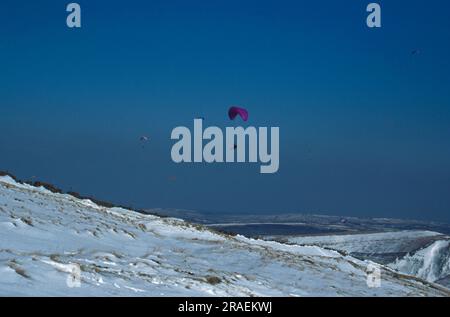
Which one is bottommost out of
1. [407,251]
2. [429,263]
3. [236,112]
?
[429,263]

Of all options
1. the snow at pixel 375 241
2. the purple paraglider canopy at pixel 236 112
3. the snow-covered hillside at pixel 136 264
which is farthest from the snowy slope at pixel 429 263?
the snow-covered hillside at pixel 136 264

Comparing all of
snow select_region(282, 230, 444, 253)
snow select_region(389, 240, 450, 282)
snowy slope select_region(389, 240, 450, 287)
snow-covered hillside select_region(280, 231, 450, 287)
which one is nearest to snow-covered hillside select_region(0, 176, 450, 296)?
snow-covered hillside select_region(280, 231, 450, 287)

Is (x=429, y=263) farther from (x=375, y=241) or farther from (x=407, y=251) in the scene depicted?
(x=375, y=241)

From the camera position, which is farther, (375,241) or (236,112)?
(375,241)

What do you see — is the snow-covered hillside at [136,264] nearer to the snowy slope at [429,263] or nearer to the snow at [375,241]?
the snowy slope at [429,263]

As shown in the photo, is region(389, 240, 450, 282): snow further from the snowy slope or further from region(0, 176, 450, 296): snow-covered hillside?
region(0, 176, 450, 296): snow-covered hillside

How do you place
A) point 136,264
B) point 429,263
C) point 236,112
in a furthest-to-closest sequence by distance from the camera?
point 429,263 < point 236,112 < point 136,264

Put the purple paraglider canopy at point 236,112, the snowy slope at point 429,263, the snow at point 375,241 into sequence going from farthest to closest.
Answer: the snow at point 375,241, the snowy slope at point 429,263, the purple paraglider canopy at point 236,112

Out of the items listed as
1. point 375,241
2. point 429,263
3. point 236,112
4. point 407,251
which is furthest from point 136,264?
point 375,241
